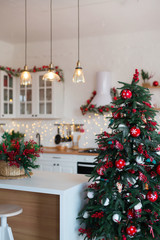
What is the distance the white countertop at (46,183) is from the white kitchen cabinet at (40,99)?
2823 mm

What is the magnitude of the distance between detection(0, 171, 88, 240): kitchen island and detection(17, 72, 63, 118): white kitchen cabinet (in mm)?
3010

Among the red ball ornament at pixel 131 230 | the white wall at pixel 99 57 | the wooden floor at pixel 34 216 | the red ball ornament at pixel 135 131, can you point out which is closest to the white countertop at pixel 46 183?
the wooden floor at pixel 34 216

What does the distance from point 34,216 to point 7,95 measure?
3.69 metres

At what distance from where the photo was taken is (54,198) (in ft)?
9.57

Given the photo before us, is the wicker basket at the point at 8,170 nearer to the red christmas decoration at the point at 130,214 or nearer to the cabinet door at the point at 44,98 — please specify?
the red christmas decoration at the point at 130,214

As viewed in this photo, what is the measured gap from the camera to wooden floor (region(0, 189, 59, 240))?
293 cm

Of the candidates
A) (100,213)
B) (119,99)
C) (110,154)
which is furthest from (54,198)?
(119,99)

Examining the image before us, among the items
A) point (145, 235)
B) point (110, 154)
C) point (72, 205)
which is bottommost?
point (145, 235)

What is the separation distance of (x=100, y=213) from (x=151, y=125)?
34.3 inches

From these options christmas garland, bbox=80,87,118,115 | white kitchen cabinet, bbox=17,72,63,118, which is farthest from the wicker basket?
white kitchen cabinet, bbox=17,72,63,118

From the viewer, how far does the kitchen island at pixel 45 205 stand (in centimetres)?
278

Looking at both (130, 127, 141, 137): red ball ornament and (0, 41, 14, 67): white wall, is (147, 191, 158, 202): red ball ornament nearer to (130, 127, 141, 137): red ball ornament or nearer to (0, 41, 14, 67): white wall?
(130, 127, 141, 137): red ball ornament

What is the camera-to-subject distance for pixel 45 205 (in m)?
2.97

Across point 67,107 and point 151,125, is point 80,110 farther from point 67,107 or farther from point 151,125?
point 151,125
